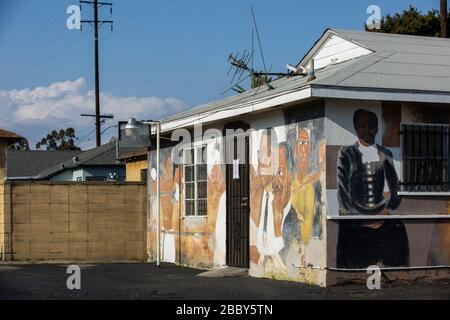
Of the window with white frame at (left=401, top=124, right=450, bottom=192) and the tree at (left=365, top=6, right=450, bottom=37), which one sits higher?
the tree at (left=365, top=6, right=450, bottom=37)

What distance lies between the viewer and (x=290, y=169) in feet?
42.8

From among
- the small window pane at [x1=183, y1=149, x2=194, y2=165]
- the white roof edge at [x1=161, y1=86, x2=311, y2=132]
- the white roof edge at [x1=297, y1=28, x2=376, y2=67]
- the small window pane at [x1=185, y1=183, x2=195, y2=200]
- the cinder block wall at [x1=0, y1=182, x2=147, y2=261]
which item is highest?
the white roof edge at [x1=297, y1=28, x2=376, y2=67]

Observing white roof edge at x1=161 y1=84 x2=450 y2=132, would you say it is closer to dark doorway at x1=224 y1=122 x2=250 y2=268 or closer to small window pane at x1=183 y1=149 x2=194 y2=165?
dark doorway at x1=224 y1=122 x2=250 y2=268

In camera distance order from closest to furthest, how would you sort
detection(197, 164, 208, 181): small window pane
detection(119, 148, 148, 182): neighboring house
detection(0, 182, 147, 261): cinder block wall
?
detection(197, 164, 208, 181): small window pane, detection(0, 182, 147, 261): cinder block wall, detection(119, 148, 148, 182): neighboring house

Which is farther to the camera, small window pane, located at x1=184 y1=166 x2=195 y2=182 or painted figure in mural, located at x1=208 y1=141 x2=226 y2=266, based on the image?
small window pane, located at x1=184 y1=166 x2=195 y2=182

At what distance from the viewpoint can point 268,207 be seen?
13797mm

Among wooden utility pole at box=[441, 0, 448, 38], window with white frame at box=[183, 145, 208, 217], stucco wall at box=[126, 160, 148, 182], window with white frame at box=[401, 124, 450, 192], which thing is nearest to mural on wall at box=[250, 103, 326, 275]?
window with white frame at box=[401, 124, 450, 192]

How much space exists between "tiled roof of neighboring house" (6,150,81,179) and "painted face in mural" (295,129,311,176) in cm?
3925

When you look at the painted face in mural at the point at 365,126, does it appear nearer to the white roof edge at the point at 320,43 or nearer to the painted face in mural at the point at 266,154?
the painted face in mural at the point at 266,154

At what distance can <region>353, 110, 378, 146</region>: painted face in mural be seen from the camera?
480 inches

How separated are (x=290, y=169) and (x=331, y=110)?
1.46m

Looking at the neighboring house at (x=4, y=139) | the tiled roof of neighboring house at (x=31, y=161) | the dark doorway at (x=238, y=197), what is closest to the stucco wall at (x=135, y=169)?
the neighboring house at (x=4, y=139)
